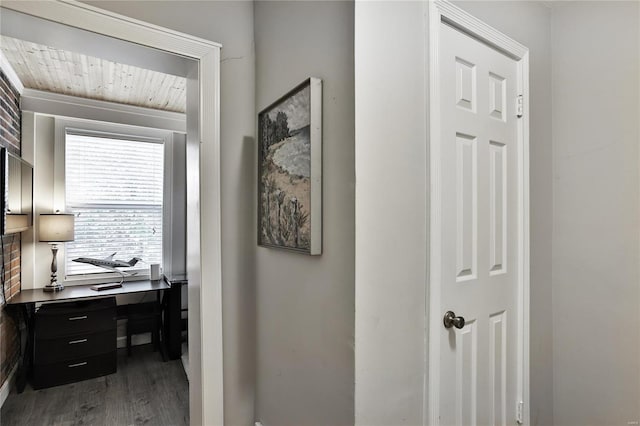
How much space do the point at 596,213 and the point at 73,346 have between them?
11.7 feet

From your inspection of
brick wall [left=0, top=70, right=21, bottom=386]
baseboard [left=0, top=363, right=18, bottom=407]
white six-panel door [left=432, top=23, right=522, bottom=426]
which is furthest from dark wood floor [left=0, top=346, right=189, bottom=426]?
white six-panel door [left=432, top=23, right=522, bottom=426]

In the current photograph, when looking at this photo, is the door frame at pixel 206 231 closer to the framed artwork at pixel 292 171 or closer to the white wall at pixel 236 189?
the white wall at pixel 236 189

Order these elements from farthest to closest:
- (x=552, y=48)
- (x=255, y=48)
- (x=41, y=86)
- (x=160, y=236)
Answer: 1. (x=160, y=236)
2. (x=41, y=86)
3. (x=552, y=48)
4. (x=255, y=48)

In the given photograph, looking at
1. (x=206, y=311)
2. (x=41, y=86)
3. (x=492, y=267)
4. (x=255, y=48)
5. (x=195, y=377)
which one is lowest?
(x=195, y=377)

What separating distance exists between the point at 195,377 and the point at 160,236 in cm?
237

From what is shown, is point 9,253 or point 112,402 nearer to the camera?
point 112,402

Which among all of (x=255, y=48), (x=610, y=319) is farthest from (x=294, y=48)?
(x=610, y=319)

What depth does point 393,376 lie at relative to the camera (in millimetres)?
1127

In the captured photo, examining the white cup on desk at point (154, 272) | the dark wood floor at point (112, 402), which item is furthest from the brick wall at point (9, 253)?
the white cup on desk at point (154, 272)

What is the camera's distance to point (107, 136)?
3.31 meters

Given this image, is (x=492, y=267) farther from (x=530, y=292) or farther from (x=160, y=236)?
(x=160, y=236)

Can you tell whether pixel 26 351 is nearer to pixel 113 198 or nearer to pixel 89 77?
pixel 113 198

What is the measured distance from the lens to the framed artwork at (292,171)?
45.9 inches

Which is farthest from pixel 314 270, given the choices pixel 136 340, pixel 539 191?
pixel 136 340
